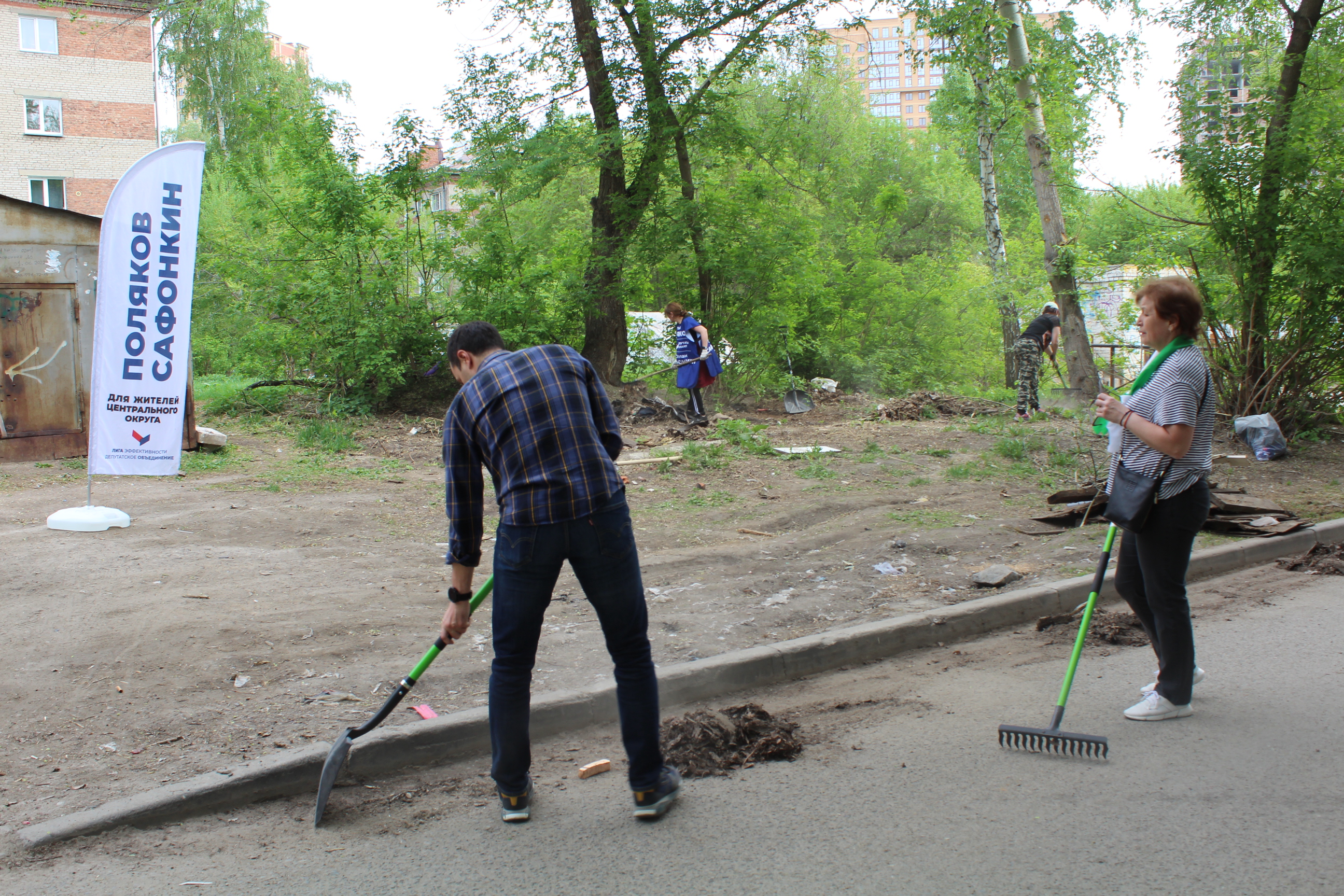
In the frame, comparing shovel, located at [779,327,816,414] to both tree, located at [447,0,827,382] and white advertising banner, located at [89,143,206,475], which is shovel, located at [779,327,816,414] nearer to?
tree, located at [447,0,827,382]

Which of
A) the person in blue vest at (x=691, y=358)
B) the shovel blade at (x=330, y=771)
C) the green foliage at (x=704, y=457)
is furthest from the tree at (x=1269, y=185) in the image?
the shovel blade at (x=330, y=771)

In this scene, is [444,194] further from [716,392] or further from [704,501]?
[704,501]

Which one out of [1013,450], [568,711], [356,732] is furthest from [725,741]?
[1013,450]

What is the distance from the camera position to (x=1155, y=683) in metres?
4.19

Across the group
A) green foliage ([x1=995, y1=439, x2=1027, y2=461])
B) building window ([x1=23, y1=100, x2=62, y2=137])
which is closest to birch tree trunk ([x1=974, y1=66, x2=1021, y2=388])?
green foliage ([x1=995, y1=439, x2=1027, y2=461])

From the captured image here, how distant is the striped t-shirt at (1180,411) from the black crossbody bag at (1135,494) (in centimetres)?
1

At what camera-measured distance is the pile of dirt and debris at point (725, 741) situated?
372 centimetres

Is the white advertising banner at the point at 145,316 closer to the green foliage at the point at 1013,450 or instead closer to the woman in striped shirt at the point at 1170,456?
the woman in striped shirt at the point at 1170,456

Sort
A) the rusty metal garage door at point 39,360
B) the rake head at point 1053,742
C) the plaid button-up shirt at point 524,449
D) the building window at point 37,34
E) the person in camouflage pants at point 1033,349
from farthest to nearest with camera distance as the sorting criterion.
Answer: the building window at point 37,34, the person in camouflage pants at point 1033,349, the rusty metal garage door at point 39,360, the rake head at point 1053,742, the plaid button-up shirt at point 524,449

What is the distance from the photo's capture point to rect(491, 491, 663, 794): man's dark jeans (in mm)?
3156

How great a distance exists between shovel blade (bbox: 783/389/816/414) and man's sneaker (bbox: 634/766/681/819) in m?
14.5

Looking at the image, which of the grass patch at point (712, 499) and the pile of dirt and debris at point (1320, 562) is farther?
the grass patch at point (712, 499)

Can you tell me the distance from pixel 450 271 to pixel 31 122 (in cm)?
2537

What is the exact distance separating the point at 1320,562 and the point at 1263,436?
564 cm
